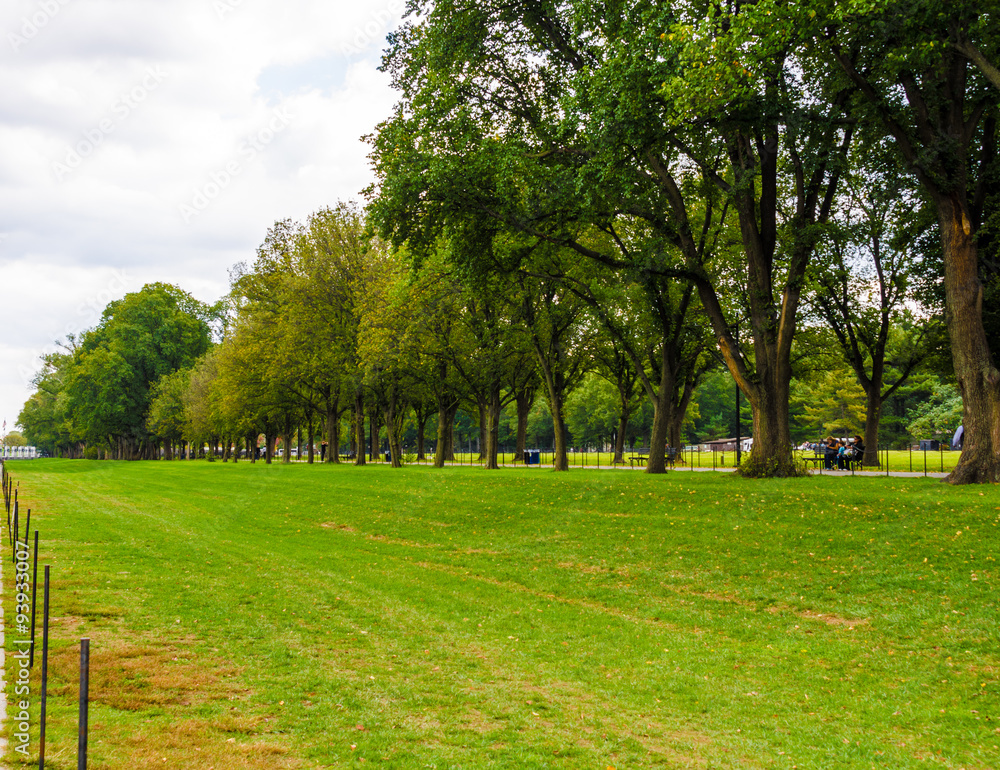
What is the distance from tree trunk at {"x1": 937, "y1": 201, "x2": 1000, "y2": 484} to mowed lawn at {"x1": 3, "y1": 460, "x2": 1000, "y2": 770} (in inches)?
41.3

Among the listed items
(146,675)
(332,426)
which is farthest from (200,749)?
(332,426)

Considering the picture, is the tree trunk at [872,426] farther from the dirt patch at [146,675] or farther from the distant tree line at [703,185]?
the dirt patch at [146,675]

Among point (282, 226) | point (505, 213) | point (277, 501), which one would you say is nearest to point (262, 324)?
point (282, 226)

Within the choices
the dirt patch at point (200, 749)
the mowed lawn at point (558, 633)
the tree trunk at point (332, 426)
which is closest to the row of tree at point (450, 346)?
the tree trunk at point (332, 426)

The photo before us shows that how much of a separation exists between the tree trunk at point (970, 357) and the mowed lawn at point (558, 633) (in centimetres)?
105

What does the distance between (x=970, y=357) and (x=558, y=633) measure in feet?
39.8

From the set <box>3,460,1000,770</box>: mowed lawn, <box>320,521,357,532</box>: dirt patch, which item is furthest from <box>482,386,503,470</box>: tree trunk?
<box>3,460,1000,770</box>: mowed lawn

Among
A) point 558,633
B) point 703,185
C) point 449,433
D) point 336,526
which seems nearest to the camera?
point 558,633

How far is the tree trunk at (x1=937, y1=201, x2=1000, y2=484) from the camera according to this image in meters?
15.7

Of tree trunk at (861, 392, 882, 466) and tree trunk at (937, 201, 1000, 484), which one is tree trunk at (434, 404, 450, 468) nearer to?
tree trunk at (861, 392, 882, 466)

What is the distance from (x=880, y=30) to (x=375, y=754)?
16.8 m

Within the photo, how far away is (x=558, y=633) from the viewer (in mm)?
10492

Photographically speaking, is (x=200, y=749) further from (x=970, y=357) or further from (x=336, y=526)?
(x=970, y=357)

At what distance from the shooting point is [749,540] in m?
14.5
